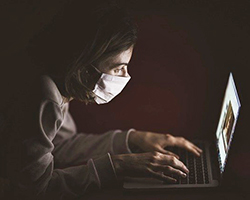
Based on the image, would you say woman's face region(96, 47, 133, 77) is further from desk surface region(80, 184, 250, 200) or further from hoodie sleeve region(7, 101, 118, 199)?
desk surface region(80, 184, 250, 200)

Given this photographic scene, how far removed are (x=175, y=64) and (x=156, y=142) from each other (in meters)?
0.31

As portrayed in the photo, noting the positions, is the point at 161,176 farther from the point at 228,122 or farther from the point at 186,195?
the point at 228,122

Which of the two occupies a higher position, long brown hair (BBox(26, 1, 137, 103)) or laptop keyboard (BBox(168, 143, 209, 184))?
long brown hair (BBox(26, 1, 137, 103))

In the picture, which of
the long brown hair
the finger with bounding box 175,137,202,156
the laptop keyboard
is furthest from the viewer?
the finger with bounding box 175,137,202,156

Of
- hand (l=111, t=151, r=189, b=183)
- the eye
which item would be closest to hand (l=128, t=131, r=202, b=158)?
hand (l=111, t=151, r=189, b=183)

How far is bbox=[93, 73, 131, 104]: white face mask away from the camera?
110 centimetres

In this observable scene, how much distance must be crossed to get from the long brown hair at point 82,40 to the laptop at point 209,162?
1.10 feet

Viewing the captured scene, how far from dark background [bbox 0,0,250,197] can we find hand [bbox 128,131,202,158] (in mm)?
148

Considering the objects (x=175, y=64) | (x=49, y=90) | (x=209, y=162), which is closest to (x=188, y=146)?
(x=209, y=162)

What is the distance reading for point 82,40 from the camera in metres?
1.02

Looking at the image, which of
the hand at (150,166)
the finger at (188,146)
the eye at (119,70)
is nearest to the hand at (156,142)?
the finger at (188,146)

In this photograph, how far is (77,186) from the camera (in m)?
1.10

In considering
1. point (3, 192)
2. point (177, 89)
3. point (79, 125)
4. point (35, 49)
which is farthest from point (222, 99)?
point (3, 192)

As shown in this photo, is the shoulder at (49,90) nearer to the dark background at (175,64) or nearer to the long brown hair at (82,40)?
the long brown hair at (82,40)
